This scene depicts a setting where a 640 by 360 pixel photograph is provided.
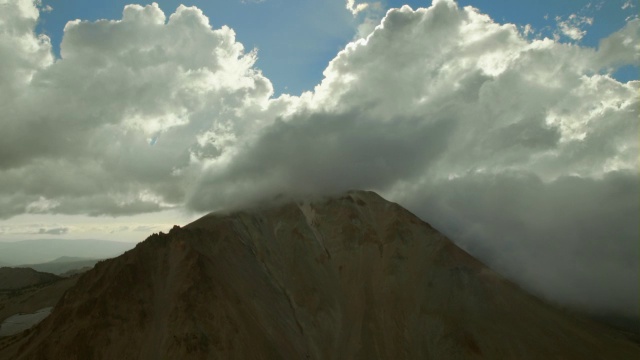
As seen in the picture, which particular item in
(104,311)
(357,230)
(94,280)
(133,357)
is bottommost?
(133,357)

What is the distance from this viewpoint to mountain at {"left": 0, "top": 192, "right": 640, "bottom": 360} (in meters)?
76.1

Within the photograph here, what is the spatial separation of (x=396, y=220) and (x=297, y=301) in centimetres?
3942

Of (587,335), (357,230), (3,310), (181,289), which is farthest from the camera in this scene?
(3,310)

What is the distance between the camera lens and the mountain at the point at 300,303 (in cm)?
7612

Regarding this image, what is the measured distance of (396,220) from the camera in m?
121

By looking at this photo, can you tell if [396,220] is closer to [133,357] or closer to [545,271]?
[133,357]

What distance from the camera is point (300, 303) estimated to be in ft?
320

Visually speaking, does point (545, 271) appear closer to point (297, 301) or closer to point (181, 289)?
point (297, 301)

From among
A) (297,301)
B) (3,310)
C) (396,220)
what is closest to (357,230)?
(396,220)

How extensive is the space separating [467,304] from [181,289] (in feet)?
211

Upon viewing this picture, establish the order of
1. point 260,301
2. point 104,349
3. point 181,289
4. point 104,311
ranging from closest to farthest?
point 104,349 < point 104,311 < point 181,289 < point 260,301

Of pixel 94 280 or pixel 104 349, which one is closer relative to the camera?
pixel 104 349

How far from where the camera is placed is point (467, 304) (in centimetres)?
9750

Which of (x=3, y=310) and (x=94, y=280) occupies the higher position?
(x=94, y=280)
